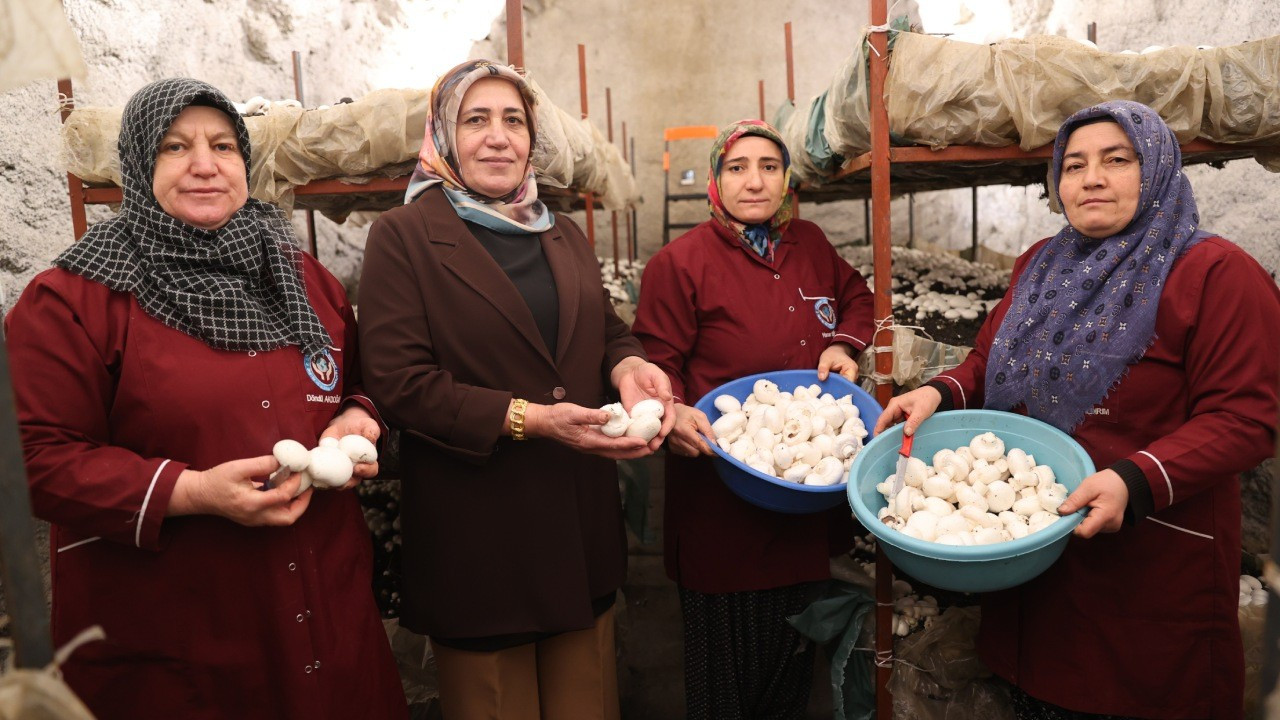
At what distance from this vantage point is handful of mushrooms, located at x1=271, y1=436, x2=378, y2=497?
151cm

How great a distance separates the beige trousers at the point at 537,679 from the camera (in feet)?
6.56

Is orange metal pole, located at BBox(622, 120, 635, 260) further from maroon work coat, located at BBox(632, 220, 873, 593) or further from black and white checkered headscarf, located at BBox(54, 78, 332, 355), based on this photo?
black and white checkered headscarf, located at BBox(54, 78, 332, 355)

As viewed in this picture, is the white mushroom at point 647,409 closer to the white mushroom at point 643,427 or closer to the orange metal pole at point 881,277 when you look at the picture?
the white mushroom at point 643,427

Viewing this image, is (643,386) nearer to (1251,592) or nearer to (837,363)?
(837,363)

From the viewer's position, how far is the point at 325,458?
5.15 ft

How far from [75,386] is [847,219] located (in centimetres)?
824

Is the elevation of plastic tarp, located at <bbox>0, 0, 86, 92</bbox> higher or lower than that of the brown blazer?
higher

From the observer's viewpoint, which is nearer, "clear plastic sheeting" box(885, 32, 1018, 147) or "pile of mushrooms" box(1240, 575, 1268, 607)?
Answer: "clear plastic sheeting" box(885, 32, 1018, 147)

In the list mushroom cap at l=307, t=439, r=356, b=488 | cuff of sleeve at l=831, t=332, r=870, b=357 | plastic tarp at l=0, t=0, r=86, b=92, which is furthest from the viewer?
cuff of sleeve at l=831, t=332, r=870, b=357

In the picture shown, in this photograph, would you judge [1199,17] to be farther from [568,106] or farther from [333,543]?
[568,106]

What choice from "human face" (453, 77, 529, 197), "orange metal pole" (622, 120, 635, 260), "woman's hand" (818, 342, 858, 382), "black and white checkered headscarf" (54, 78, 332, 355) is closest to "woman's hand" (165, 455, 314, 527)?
"black and white checkered headscarf" (54, 78, 332, 355)

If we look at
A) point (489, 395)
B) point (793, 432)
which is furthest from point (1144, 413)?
point (489, 395)

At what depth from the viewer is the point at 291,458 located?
150 centimetres

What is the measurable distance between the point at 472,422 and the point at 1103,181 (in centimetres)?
154
